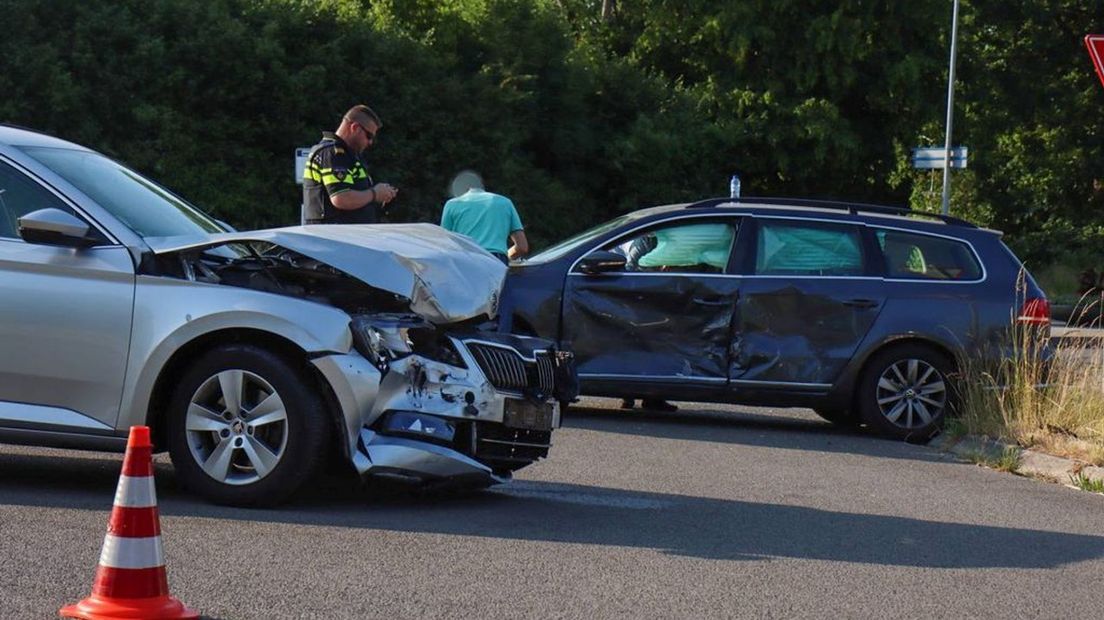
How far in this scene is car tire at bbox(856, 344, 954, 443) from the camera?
1220 centimetres

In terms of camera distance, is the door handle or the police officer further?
the door handle

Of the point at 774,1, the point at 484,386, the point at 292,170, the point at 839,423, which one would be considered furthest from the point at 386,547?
the point at 774,1

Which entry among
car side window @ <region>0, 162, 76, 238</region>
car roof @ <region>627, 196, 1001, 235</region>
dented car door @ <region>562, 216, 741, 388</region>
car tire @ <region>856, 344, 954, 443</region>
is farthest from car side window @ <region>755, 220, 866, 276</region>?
car side window @ <region>0, 162, 76, 238</region>

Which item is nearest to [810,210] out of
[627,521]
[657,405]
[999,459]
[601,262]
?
[601,262]

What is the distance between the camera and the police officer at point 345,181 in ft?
35.7

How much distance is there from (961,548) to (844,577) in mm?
1092

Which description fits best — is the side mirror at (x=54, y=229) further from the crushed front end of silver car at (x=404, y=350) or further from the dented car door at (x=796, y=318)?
the dented car door at (x=796, y=318)

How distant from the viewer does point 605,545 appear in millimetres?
7180

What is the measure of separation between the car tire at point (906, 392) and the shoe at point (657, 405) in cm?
184

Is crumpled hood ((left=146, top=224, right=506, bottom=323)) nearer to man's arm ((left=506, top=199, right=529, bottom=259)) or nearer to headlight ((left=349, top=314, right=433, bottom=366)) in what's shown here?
headlight ((left=349, top=314, right=433, bottom=366))

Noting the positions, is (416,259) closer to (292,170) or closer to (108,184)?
(108,184)

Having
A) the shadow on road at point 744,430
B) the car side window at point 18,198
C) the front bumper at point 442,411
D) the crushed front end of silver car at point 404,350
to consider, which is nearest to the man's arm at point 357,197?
the shadow on road at point 744,430

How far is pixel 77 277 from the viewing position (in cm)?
760

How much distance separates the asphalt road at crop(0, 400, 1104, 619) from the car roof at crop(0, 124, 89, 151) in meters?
1.64
